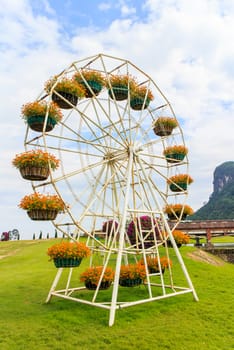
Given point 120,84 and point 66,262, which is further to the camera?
point 120,84

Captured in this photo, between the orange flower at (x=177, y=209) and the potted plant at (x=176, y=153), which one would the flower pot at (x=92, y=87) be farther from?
the orange flower at (x=177, y=209)

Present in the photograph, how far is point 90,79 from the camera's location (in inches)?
434

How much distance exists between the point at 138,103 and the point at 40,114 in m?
4.62

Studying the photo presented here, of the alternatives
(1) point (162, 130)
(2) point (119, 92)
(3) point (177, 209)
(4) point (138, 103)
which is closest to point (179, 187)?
(3) point (177, 209)

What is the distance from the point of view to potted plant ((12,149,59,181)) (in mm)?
8250

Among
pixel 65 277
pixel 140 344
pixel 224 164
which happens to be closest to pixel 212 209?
pixel 224 164

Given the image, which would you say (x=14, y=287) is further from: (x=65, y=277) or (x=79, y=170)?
(x=79, y=170)

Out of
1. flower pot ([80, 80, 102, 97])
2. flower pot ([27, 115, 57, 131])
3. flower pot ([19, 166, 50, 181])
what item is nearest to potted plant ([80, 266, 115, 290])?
flower pot ([19, 166, 50, 181])

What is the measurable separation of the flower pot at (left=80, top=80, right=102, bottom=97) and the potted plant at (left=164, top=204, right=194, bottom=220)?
514 centimetres

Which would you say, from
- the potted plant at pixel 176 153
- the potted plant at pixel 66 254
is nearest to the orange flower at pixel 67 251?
the potted plant at pixel 66 254

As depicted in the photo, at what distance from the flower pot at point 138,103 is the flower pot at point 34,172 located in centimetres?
531

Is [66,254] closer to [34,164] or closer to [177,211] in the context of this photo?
[34,164]

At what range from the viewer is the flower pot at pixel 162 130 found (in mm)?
12742

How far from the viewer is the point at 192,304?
10289mm
